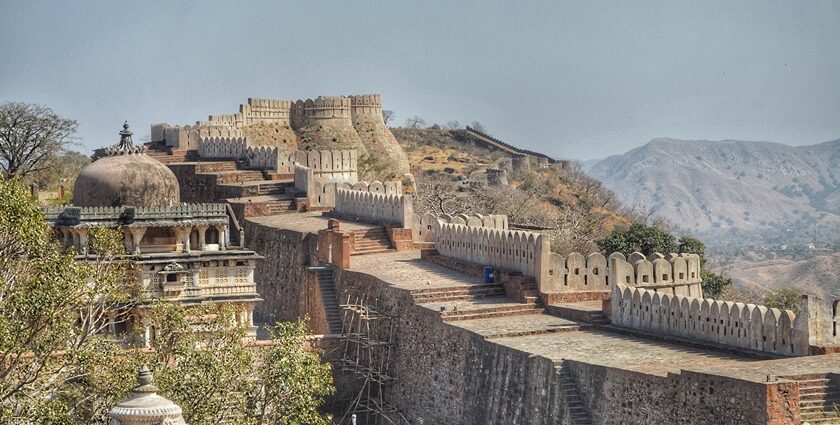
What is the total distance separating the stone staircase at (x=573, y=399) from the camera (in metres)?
27.3

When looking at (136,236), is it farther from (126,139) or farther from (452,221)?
(452,221)

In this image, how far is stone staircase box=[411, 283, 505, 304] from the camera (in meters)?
34.3

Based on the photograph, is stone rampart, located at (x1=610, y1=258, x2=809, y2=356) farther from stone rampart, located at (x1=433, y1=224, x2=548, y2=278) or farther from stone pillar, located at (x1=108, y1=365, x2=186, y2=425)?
stone pillar, located at (x1=108, y1=365, x2=186, y2=425)

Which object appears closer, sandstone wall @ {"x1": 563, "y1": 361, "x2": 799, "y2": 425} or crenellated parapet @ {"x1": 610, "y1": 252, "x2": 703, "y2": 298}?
sandstone wall @ {"x1": 563, "y1": 361, "x2": 799, "y2": 425}

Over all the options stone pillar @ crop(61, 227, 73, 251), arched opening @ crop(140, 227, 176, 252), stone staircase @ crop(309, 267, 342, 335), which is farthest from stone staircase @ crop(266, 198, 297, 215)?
stone pillar @ crop(61, 227, 73, 251)

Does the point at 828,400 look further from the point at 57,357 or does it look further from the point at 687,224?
the point at 687,224

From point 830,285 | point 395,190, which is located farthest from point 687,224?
point 395,190

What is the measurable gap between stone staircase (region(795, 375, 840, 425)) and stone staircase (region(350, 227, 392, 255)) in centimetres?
1885

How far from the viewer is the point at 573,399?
1083 inches

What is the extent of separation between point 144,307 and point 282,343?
696 cm

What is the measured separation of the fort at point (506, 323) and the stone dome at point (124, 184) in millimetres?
4322

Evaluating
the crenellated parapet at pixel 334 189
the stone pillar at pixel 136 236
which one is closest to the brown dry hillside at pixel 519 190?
the crenellated parapet at pixel 334 189

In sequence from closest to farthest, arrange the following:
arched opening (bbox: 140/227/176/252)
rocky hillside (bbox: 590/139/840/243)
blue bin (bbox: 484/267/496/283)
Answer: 1. blue bin (bbox: 484/267/496/283)
2. arched opening (bbox: 140/227/176/252)
3. rocky hillside (bbox: 590/139/840/243)

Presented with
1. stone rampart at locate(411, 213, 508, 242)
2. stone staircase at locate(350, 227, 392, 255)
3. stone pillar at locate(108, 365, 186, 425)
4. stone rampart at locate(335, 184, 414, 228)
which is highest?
stone rampart at locate(335, 184, 414, 228)
